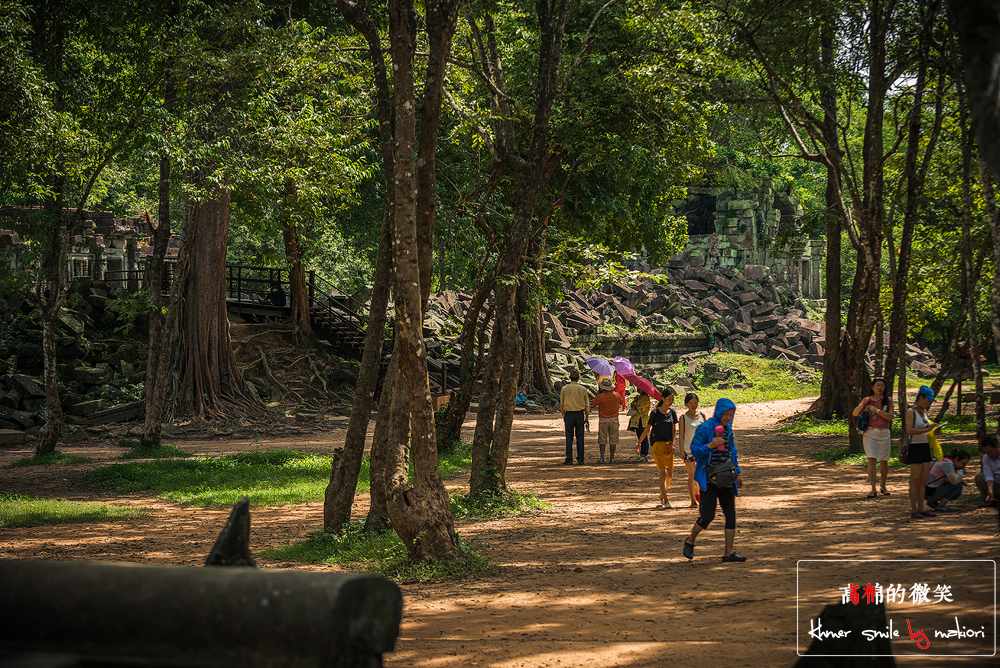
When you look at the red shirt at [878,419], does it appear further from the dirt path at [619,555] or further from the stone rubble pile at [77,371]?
the stone rubble pile at [77,371]

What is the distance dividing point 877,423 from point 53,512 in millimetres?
11110

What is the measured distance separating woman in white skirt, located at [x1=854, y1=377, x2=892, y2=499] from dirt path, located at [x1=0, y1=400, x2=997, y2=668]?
A: 1.99 feet

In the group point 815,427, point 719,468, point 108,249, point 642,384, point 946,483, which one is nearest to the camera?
point 719,468

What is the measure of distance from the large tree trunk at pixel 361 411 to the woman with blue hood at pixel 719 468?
3.45m

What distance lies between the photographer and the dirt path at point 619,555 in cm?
480

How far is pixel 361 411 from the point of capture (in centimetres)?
799

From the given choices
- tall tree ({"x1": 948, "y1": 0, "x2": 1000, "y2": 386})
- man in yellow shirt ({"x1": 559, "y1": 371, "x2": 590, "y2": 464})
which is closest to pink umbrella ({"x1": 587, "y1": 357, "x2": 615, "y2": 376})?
man in yellow shirt ({"x1": 559, "y1": 371, "x2": 590, "y2": 464})

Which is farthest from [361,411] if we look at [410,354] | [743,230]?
[743,230]

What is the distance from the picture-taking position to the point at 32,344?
19.8m

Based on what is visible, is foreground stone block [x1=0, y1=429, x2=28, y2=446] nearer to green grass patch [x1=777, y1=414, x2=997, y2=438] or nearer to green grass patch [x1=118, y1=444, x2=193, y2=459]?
green grass patch [x1=118, y1=444, x2=193, y2=459]

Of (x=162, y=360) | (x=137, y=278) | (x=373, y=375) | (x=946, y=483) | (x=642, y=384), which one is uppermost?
(x=137, y=278)

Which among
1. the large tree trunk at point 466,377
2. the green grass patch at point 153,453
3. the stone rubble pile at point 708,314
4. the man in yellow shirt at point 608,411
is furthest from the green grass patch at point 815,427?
the green grass patch at point 153,453

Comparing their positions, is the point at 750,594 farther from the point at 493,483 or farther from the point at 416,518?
the point at 493,483

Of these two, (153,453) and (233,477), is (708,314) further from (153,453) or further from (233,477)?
(233,477)
